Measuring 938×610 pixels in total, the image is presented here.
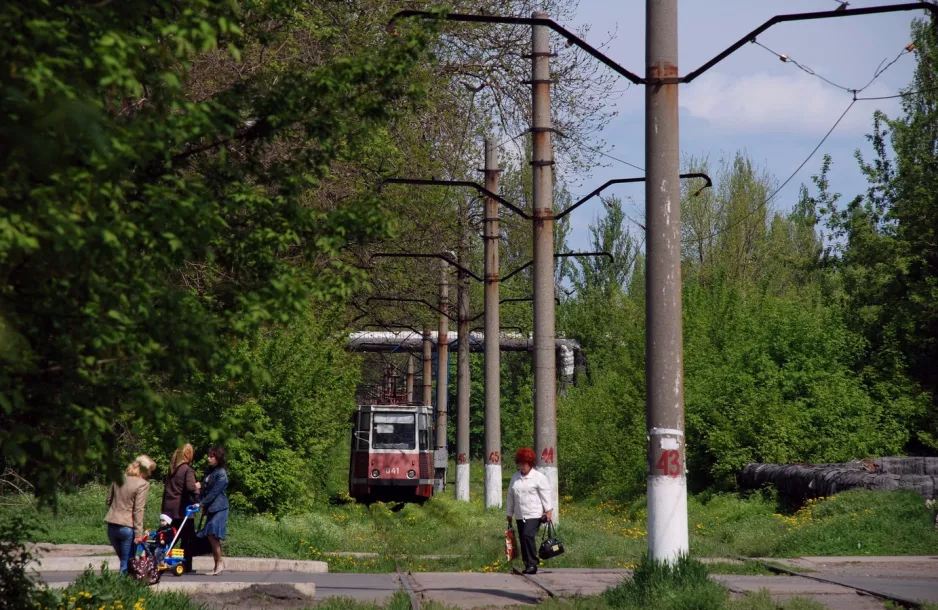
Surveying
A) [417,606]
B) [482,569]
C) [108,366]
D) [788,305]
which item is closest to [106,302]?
[108,366]

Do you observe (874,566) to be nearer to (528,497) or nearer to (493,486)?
(528,497)

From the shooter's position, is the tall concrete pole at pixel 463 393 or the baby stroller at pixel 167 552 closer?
the baby stroller at pixel 167 552

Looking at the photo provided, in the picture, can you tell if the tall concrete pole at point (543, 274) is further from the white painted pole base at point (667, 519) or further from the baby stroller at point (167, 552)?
the white painted pole base at point (667, 519)

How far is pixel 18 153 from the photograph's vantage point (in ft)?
15.5

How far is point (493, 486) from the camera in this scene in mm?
28609

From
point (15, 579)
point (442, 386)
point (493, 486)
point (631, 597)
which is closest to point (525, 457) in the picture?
point (631, 597)

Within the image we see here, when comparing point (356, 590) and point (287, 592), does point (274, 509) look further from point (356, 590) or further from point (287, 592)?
point (287, 592)

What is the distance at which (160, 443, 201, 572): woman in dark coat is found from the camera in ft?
50.8

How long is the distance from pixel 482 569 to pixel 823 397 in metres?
15.7

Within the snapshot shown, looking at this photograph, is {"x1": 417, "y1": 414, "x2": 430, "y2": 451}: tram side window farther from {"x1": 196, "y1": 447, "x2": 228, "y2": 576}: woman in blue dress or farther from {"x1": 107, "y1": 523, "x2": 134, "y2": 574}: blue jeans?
{"x1": 107, "y1": 523, "x2": 134, "y2": 574}: blue jeans

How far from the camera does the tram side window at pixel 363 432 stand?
41688mm

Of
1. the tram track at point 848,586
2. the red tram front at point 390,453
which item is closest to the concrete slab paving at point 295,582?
the tram track at point 848,586

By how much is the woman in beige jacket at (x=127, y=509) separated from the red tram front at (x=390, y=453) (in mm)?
28100

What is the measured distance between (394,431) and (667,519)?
3069 cm
